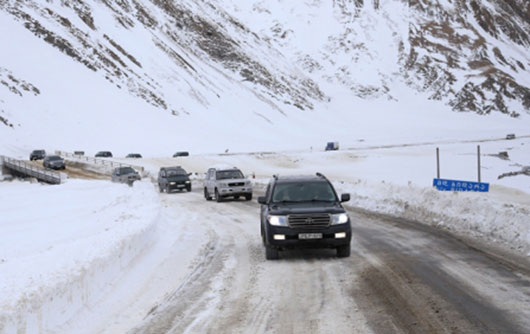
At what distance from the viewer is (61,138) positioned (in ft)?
280

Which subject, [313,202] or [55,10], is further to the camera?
[55,10]

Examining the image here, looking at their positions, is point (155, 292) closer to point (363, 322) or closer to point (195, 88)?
point (363, 322)

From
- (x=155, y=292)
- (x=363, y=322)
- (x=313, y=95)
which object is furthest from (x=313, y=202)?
(x=313, y=95)

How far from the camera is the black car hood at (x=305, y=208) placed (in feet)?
36.8

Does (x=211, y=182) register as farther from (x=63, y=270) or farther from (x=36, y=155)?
(x=36, y=155)

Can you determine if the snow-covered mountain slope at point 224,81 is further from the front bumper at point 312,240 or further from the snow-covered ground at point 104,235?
the front bumper at point 312,240

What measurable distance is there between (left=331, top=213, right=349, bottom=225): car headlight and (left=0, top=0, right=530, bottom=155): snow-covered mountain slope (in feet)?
242

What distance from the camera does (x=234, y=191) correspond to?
2730cm

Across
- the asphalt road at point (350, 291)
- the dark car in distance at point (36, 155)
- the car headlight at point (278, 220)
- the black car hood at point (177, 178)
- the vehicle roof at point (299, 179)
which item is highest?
the dark car in distance at point (36, 155)

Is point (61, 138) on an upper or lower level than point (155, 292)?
upper

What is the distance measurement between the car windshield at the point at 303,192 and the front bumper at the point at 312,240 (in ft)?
3.91

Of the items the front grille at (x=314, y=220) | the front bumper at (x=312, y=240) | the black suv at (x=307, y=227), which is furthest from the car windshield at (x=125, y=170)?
the front grille at (x=314, y=220)

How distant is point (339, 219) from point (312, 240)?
0.68 m

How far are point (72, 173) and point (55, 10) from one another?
6904cm
